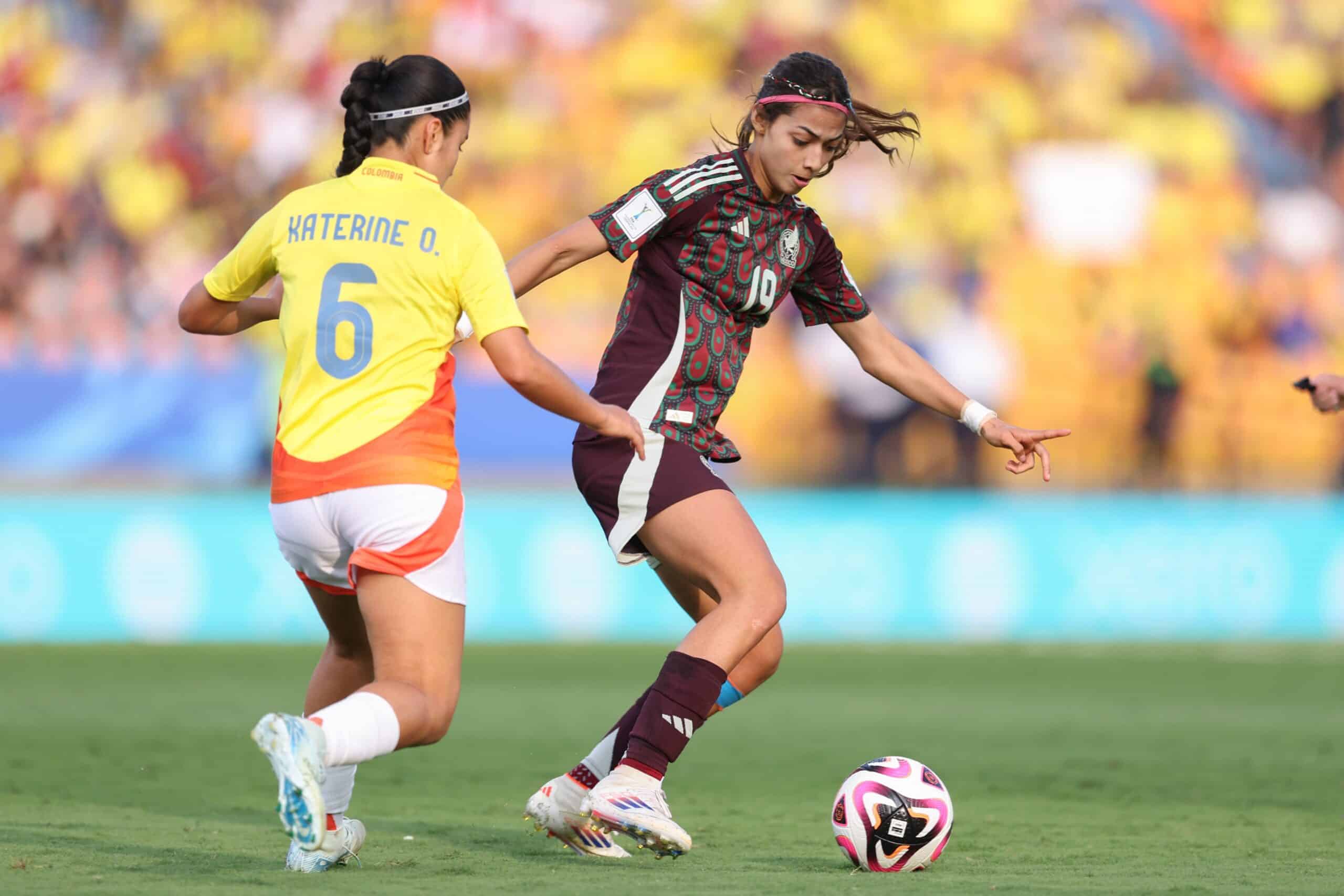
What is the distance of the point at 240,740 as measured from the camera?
7.44 m

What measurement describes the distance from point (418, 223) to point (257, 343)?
11.4 metres

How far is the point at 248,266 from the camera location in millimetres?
3932

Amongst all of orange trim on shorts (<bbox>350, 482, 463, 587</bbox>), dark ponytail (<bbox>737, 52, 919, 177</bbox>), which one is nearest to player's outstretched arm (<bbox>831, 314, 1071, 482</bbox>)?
dark ponytail (<bbox>737, 52, 919, 177</bbox>)

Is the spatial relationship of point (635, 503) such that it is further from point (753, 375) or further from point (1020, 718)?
point (753, 375)

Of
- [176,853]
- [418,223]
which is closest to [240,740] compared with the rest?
[176,853]

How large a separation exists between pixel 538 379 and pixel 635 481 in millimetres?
726

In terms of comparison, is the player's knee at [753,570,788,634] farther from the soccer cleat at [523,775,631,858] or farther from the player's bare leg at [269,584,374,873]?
the player's bare leg at [269,584,374,873]

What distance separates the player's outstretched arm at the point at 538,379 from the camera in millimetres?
3746

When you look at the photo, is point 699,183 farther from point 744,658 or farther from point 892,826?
point 892,826

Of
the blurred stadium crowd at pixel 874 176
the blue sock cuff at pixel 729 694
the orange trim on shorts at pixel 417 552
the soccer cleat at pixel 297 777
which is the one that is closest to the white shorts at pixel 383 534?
the orange trim on shorts at pixel 417 552

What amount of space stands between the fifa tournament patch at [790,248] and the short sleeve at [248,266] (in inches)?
56.2

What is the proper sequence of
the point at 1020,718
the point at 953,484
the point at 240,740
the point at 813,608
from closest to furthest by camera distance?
the point at 240,740 < the point at 1020,718 < the point at 813,608 < the point at 953,484

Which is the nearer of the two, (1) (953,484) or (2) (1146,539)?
(2) (1146,539)

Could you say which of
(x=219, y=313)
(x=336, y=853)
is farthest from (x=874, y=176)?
(x=336, y=853)
